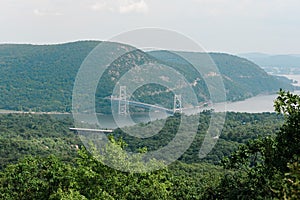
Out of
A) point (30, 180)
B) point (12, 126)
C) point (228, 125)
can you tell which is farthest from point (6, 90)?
point (30, 180)

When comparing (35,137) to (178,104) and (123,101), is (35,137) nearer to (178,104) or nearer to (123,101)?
(123,101)

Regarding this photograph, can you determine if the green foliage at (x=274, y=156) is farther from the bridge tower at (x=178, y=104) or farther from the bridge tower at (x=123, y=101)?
the bridge tower at (x=178, y=104)

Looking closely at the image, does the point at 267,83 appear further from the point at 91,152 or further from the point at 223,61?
the point at 91,152

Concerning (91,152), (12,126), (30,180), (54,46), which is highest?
(54,46)

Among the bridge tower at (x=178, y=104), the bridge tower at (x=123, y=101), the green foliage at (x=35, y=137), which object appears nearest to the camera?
the green foliage at (x=35, y=137)

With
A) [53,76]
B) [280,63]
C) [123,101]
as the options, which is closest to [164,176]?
[123,101]

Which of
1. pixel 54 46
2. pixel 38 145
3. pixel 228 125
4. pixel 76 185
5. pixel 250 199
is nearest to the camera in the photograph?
pixel 250 199

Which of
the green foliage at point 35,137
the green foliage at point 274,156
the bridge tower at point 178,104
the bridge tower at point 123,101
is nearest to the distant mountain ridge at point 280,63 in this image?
the green foliage at point 35,137

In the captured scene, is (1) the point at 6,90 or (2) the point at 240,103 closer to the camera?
(2) the point at 240,103
